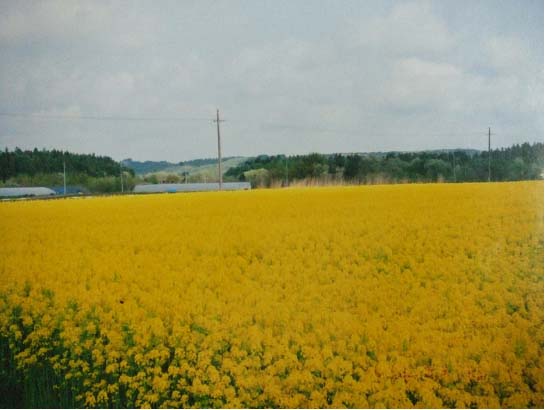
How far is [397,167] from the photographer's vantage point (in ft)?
23.2

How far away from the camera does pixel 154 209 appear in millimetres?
5508

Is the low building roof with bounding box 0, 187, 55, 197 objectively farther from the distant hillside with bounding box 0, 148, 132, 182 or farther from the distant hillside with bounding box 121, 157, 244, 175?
the distant hillside with bounding box 121, 157, 244, 175

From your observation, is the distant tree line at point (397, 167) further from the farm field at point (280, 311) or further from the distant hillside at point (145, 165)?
the distant hillside at point (145, 165)

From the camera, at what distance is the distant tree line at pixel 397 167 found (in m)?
4.70

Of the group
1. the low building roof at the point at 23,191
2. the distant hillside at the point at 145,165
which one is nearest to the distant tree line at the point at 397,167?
the distant hillside at the point at 145,165

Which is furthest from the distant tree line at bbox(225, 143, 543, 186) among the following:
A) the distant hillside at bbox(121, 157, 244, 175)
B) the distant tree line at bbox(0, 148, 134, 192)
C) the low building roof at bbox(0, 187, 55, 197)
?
the low building roof at bbox(0, 187, 55, 197)

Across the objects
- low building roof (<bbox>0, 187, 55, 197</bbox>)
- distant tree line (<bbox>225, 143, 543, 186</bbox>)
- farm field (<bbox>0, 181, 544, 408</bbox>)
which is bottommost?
farm field (<bbox>0, 181, 544, 408</bbox>)

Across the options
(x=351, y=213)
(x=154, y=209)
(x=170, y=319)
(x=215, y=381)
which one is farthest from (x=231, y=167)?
(x=215, y=381)

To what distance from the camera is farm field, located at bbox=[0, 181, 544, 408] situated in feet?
9.58

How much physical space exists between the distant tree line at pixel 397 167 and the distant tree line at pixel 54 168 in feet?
4.27

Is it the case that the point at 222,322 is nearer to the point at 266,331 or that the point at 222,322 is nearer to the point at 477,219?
the point at 266,331

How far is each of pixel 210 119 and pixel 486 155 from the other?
2712mm

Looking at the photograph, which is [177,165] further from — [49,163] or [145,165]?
[49,163]

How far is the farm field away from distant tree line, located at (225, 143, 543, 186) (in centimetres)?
39
